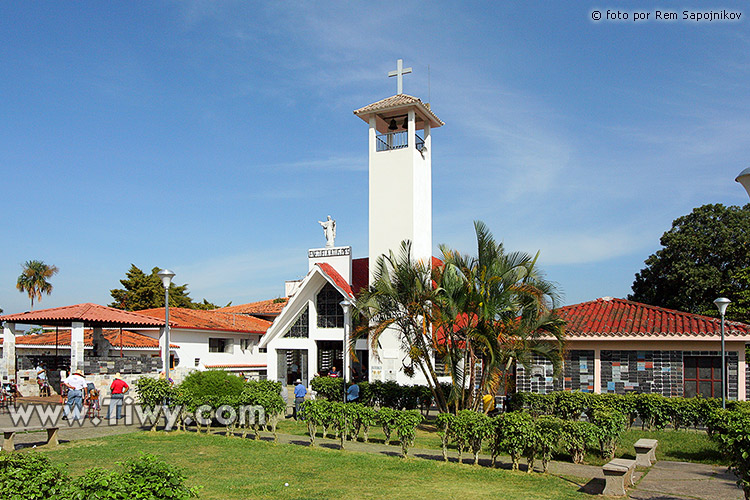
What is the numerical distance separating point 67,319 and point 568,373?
16.8m

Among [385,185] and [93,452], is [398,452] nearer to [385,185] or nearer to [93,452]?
[93,452]

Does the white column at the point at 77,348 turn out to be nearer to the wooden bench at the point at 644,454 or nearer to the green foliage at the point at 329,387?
the green foliage at the point at 329,387

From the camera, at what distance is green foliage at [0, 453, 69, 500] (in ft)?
19.2

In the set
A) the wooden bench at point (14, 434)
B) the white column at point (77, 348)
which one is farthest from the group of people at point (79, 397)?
the white column at point (77, 348)

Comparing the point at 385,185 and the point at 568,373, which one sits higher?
the point at 385,185

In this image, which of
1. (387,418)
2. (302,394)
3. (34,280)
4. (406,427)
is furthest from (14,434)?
(34,280)

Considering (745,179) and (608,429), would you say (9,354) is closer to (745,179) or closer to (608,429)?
(608,429)

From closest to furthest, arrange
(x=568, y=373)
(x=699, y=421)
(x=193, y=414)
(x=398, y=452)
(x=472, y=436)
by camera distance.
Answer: (x=472, y=436) < (x=398, y=452) < (x=193, y=414) < (x=699, y=421) < (x=568, y=373)

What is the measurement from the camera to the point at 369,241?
24.9 meters

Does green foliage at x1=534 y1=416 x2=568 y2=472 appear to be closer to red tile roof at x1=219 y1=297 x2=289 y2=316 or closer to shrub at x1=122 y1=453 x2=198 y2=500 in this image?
shrub at x1=122 y1=453 x2=198 y2=500

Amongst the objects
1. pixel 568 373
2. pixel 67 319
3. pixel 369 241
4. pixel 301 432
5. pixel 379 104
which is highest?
pixel 379 104

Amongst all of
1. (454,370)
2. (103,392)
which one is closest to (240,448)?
(454,370)

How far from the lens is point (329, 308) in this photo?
26.3 m

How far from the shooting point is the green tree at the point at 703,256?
34469 millimetres
